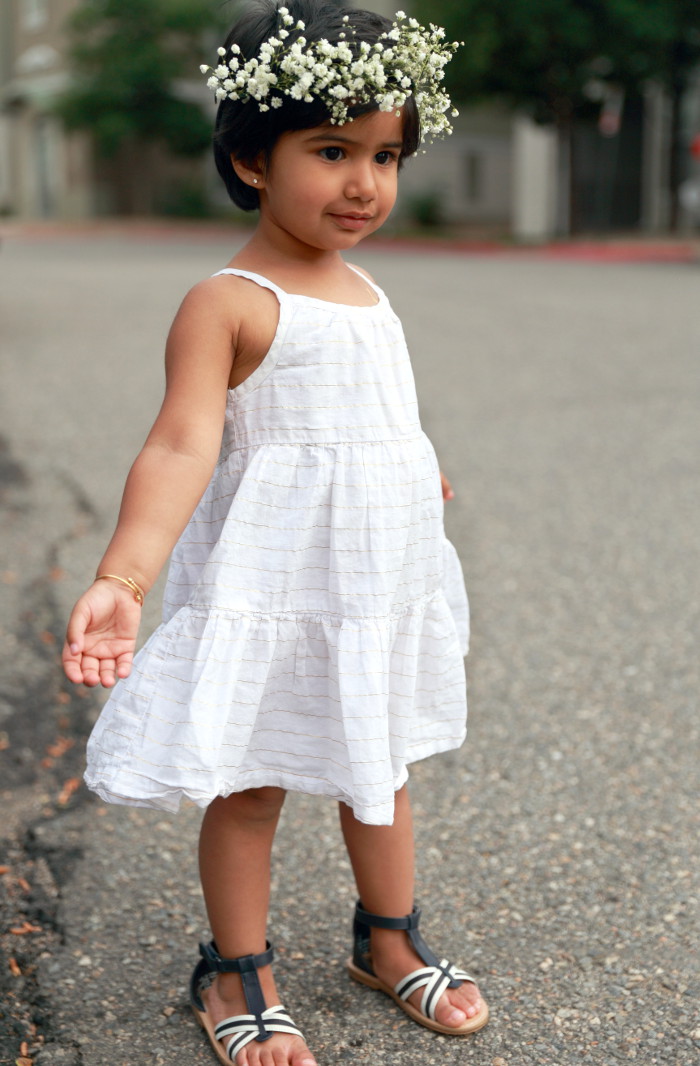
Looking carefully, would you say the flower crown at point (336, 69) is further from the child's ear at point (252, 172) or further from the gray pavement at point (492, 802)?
the gray pavement at point (492, 802)

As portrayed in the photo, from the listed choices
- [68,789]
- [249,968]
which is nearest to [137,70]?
[68,789]

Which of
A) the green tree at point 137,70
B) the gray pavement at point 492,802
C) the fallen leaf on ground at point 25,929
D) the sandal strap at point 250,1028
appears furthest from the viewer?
the green tree at point 137,70

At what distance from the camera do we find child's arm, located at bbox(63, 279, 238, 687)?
5.29ft

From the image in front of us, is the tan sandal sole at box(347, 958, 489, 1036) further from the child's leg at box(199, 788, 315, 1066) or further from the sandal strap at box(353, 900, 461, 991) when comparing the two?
the child's leg at box(199, 788, 315, 1066)

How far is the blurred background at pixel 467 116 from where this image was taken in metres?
17.8

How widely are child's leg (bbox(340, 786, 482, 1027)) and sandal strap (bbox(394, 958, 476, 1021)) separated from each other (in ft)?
0.03

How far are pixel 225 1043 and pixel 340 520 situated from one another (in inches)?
33.5

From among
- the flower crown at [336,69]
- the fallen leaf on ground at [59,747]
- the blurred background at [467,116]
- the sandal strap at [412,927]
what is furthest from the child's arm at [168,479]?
the blurred background at [467,116]

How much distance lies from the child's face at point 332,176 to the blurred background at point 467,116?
43.6ft

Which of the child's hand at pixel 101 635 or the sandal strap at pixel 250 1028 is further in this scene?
the sandal strap at pixel 250 1028

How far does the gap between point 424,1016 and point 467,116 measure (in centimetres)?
2665

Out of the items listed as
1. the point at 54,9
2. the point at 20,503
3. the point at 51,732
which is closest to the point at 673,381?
the point at 20,503

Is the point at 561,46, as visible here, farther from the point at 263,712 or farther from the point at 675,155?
the point at 263,712

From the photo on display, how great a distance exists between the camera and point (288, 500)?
5.98 ft
